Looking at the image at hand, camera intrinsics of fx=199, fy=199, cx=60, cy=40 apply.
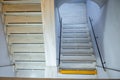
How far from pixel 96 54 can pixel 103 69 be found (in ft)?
3.58

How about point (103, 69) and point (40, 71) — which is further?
point (40, 71)

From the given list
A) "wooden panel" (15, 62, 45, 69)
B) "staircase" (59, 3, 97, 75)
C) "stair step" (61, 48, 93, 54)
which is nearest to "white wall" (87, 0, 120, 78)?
"staircase" (59, 3, 97, 75)

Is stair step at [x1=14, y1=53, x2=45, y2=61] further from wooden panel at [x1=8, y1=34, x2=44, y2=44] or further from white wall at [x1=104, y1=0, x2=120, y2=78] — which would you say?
white wall at [x1=104, y1=0, x2=120, y2=78]

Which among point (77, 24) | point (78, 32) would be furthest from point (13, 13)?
point (77, 24)

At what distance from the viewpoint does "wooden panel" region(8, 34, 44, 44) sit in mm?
4766

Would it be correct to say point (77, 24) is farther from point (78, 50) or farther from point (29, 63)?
point (29, 63)

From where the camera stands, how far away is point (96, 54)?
19.8 ft

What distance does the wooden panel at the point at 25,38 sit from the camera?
188 inches

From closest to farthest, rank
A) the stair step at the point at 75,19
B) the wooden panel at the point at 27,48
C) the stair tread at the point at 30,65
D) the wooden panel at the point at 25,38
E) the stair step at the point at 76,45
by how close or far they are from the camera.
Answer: the wooden panel at the point at 25,38
the wooden panel at the point at 27,48
the stair tread at the point at 30,65
the stair step at the point at 76,45
the stair step at the point at 75,19

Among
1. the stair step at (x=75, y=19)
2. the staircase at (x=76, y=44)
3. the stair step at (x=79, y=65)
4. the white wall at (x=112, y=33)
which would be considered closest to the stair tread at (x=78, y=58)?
the staircase at (x=76, y=44)

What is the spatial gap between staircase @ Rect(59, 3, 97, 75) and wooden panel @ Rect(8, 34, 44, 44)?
1.00 meters

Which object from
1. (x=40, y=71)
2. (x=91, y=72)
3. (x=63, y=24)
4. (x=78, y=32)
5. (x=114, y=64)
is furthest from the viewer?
(x=63, y=24)

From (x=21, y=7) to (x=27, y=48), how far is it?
1.11 m

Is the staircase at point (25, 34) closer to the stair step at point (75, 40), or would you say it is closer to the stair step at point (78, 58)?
the stair step at point (78, 58)
